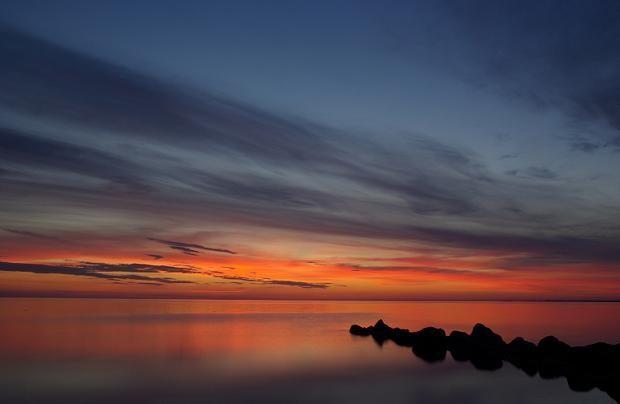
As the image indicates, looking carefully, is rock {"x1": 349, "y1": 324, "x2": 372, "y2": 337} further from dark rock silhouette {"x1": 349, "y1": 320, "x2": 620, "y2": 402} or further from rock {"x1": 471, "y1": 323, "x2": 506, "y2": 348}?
rock {"x1": 471, "y1": 323, "x2": 506, "y2": 348}

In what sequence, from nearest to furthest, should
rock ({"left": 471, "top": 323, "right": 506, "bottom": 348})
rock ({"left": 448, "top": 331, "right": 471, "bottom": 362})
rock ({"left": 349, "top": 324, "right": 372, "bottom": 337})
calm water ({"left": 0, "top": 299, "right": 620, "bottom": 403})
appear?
1. calm water ({"left": 0, "top": 299, "right": 620, "bottom": 403})
2. rock ({"left": 471, "top": 323, "right": 506, "bottom": 348})
3. rock ({"left": 448, "top": 331, "right": 471, "bottom": 362})
4. rock ({"left": 349, "top": 324, "right": 372, "bottom": 337})

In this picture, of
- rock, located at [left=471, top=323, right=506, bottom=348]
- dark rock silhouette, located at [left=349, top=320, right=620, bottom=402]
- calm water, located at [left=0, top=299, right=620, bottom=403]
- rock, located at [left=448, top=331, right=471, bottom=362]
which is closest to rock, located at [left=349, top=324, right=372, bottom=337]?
calm water, located at [left=0, top=299, right=620, bottom=403]

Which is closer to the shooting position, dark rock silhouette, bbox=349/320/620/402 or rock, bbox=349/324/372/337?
dark rock silhouette, bbox=349/320/620/402

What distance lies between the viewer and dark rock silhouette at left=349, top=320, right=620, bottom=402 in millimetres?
26077

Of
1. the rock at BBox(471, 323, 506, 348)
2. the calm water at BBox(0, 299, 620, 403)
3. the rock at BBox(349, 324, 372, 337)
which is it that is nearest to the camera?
the calm water at BBox(0, 299, 620, 403)

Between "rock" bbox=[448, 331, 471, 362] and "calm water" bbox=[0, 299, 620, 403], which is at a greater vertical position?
"rock" bbox=[448, 331, 471, 362]

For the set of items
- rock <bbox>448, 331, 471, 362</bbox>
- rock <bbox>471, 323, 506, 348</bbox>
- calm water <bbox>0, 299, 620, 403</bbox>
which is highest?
rock <bbox>471, 323, 506, 348</bbox>

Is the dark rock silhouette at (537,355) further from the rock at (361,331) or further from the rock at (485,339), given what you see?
the rock at (361,331)

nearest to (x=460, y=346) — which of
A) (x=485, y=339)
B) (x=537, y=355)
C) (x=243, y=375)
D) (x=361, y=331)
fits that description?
(x=485, y=339)


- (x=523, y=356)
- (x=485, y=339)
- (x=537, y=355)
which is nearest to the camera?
(x=537, y=355)

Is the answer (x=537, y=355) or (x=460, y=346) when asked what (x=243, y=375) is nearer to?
(x=460, y=346)

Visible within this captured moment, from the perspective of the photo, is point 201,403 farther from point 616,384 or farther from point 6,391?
point 616,384

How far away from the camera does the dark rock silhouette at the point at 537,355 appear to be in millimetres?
26077

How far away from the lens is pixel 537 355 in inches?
1277
